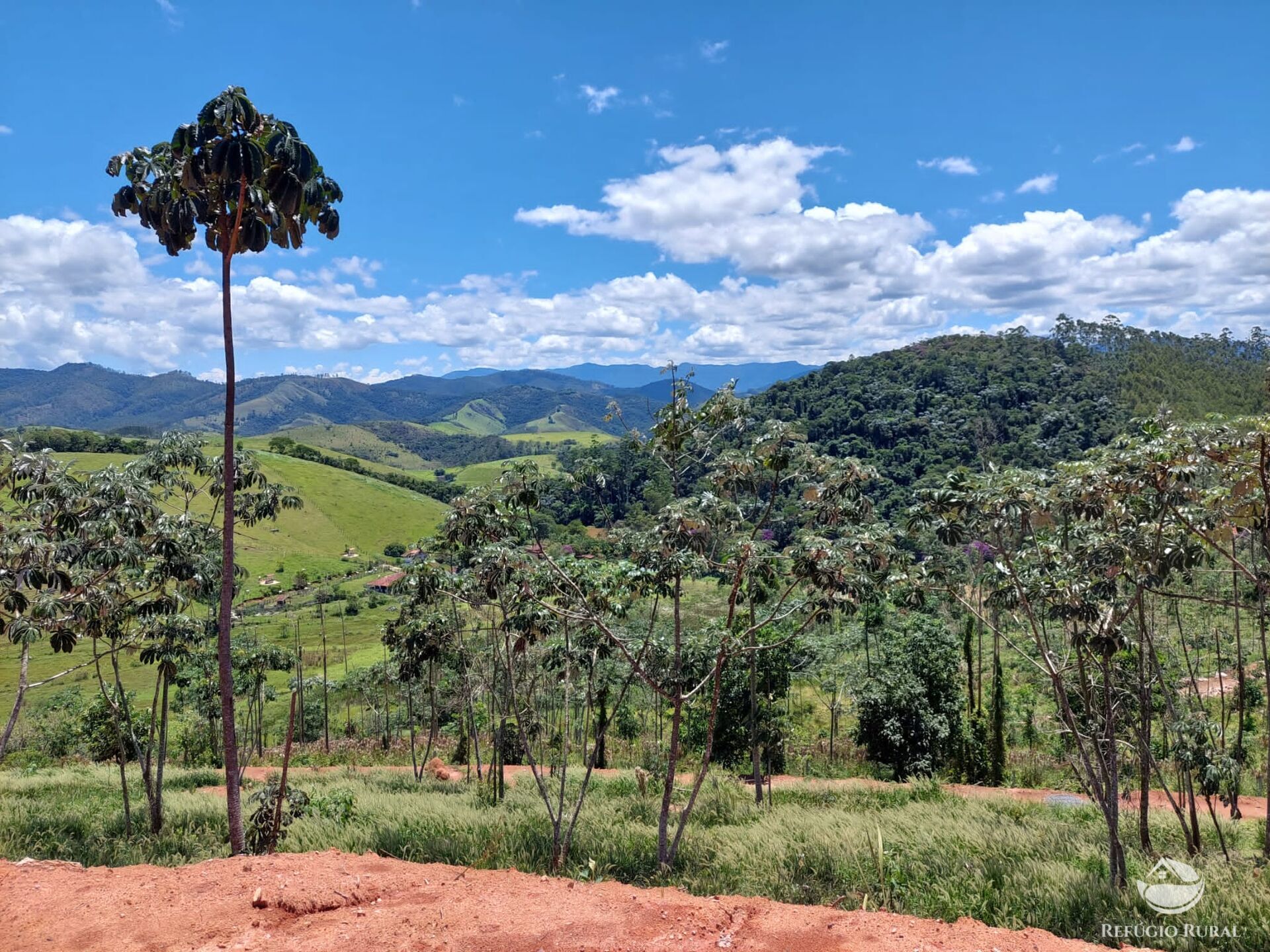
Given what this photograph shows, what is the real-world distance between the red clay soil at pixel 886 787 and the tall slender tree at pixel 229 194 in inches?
542

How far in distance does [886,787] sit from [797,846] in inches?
531

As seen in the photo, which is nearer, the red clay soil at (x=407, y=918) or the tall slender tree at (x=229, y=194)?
the red clay soil at (x=407, y=918)

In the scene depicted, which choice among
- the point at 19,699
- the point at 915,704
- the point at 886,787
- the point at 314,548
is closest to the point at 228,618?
the point at 19,699

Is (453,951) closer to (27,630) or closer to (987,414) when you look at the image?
(27,630)

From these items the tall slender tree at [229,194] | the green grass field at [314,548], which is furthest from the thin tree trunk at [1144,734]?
the green grass field at [314,548]

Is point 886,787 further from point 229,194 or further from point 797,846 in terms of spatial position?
point 229,194

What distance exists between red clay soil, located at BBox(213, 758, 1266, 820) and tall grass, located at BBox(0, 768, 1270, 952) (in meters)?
4.44

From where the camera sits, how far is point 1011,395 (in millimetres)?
108875

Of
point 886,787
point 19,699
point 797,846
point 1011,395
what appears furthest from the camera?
point 1011,395

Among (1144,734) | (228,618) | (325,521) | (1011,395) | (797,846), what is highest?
(1011,395)

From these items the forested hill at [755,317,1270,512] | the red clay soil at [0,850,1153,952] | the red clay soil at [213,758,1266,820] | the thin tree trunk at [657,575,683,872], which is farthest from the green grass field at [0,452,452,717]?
the forested hill at [755,317,1270,512]

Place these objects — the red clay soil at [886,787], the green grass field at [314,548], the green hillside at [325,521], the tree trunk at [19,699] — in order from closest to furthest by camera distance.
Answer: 1. the tree trunk at [19,699]
2. the red clay soil at [886,787]
3. the green grass field at [314,548]
4. the green hillside at [325,521]

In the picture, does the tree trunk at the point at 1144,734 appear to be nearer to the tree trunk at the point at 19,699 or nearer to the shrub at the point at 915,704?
the shrub at the point at 915,704

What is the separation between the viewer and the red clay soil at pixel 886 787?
20375mm
